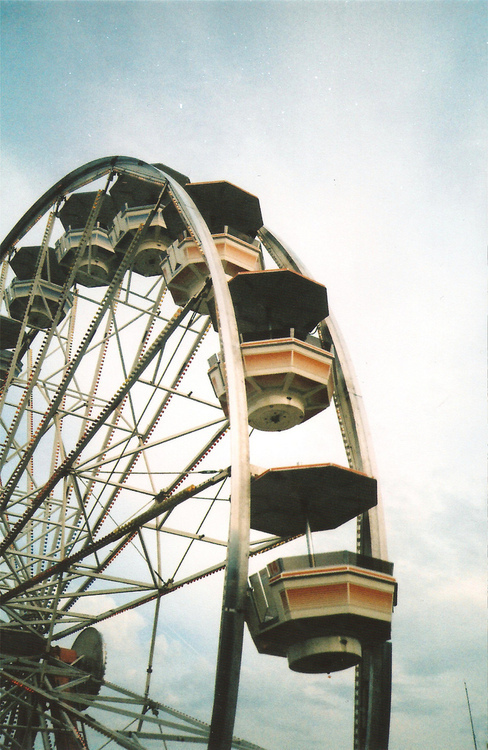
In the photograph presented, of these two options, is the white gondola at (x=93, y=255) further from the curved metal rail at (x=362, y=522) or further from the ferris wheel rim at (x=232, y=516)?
the ferris wheel rim at (x=232, y=516)

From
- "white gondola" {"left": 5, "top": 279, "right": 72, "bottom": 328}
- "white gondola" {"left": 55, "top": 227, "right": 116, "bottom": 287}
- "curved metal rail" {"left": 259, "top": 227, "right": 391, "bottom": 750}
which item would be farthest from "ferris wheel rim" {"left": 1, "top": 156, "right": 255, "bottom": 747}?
"white gondola" {"left": 5, "top": 279, "right": 72, "bottom": 328}

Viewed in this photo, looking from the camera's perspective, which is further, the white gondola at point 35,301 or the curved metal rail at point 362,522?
the white gondola at point 35,301

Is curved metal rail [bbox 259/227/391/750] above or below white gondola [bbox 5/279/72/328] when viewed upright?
below

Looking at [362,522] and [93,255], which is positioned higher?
[93,255]

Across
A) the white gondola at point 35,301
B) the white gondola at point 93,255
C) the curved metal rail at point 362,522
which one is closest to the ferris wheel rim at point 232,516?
the curved metal rail at point 362,522

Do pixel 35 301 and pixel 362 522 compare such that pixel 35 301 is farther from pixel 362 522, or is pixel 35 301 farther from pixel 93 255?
pixel 362 522

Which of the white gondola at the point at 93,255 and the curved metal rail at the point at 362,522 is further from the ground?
the white gondola at the point at 93,255

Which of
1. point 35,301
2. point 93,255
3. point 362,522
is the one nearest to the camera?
point 362,522

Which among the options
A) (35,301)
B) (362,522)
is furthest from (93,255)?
(362,522)

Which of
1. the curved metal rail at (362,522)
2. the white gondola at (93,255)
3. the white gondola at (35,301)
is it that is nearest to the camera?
the curved metal rail at (362,522)

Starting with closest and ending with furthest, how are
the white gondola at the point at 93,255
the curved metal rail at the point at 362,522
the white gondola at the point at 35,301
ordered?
the curved metal rail at the point at 362,522 < the white gondola at the point at 93,255 < the white gondola at the point at 35,301

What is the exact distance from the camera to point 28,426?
1777cm

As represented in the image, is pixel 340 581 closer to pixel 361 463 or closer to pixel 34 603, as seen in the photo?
pixel 361 463

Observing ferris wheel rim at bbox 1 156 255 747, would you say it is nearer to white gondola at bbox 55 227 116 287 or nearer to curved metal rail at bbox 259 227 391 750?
curved metal rail at bbox 259 227 391 750
